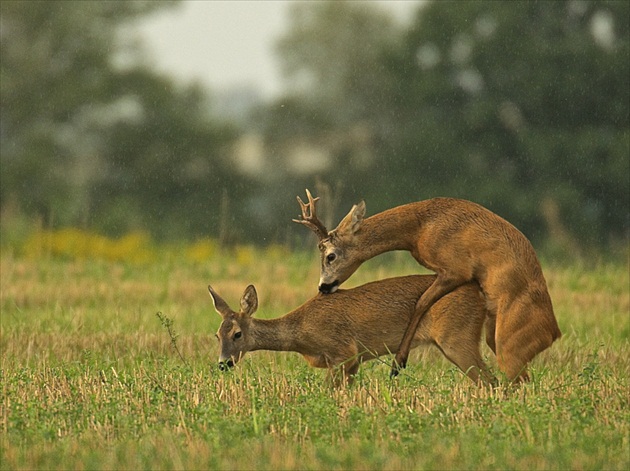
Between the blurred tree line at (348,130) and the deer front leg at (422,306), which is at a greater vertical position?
the blurred tree line at (348,130)

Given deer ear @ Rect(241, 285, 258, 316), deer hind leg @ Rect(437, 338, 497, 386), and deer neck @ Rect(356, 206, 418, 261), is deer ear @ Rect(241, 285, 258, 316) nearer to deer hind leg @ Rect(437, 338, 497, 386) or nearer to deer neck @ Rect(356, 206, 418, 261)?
deer neck @ Rect(356, 206, 418, 261)

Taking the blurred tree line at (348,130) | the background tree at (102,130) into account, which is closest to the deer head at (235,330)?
the blurred tree line at (348,130)

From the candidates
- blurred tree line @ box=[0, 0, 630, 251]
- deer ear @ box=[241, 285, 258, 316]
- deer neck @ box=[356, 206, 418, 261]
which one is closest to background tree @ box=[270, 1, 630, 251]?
blurred tree line @ box=[0, 0, 630, 251]

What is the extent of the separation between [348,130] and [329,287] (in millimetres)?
23597

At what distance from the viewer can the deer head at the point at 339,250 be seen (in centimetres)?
1105

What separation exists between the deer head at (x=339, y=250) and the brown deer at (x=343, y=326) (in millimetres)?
230

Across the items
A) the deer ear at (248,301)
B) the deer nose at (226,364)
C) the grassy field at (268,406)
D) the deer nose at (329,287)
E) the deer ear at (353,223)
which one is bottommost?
the grassy field at (268,406)

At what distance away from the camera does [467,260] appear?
10609 millimetres

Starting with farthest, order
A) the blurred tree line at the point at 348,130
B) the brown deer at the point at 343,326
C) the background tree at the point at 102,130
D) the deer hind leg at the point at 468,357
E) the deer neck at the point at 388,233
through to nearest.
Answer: the background tree at the point at 102,130 → the blurred tree line at the point at 348,130 → the deer neck at the point at 388,233 → the brown deer at the point at 343,326 → the deer hind leg at the point at 468,357

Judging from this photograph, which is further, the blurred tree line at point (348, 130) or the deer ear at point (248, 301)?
the blurred tree line at point (348, 130)

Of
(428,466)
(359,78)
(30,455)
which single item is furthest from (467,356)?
(359,78)

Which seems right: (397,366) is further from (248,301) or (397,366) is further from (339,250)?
(248,301)

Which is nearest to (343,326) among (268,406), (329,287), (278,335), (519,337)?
(329,287)

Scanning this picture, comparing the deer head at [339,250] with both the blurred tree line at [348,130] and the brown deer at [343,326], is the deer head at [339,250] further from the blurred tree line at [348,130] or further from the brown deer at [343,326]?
the blurred tree line at [348,130]
